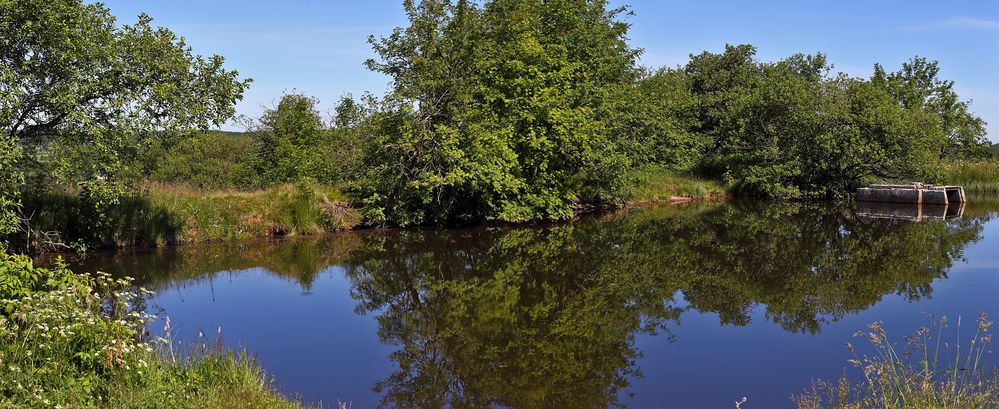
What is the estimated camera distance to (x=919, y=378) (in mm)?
7477

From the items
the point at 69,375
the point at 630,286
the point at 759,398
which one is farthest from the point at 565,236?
the point at 69,375

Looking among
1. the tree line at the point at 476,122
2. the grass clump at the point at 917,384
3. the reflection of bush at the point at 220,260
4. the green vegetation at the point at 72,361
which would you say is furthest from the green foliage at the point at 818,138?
the green vegetation at the point at 72,361

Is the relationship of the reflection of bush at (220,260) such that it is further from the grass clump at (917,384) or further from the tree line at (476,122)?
the grass clump at (917,384)

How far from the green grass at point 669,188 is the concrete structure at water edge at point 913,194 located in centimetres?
819

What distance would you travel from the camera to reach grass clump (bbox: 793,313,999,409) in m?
6.15

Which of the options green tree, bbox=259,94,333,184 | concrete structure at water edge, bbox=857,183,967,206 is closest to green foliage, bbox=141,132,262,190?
green tree, bbox=259,94,333,184

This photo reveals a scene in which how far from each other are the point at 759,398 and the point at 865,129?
33115mm

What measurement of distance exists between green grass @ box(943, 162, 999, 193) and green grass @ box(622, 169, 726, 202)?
14.0 m

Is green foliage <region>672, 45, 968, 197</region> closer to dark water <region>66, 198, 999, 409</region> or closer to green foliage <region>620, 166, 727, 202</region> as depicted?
green foliage <region>620, 166, 727, 202</region>

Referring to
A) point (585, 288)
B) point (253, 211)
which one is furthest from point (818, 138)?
point (253, 211)

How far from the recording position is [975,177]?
4169 cm

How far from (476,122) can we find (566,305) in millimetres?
12436

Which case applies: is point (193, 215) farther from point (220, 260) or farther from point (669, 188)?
point (669, 188)

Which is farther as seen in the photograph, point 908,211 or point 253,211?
point 908,211
